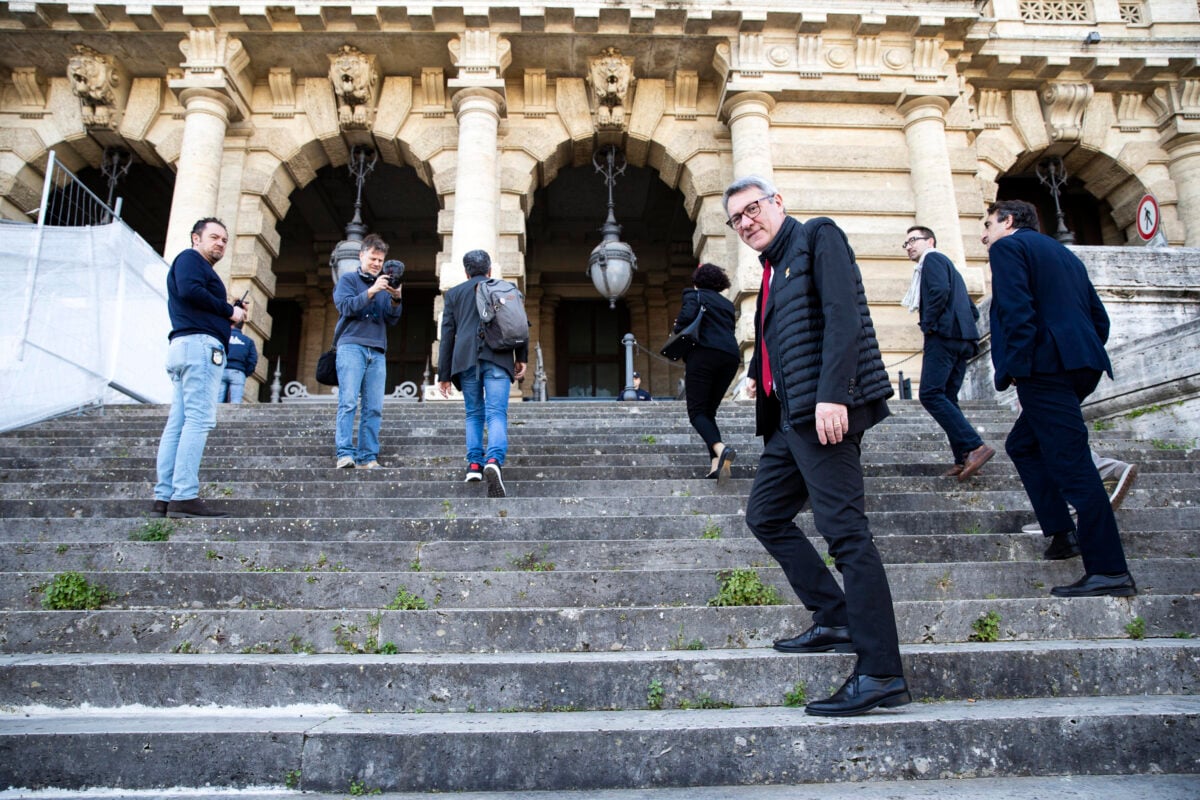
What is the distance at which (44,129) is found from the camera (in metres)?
13.3

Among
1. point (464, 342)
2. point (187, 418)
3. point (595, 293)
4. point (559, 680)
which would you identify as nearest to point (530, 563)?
Result: point (559, 680)

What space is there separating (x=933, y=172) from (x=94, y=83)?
45.4ft

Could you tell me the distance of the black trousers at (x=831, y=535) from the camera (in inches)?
107

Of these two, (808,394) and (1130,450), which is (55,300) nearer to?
(808,394)

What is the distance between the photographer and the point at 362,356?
6.12 meters

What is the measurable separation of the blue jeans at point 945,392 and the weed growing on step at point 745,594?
8.10 ft

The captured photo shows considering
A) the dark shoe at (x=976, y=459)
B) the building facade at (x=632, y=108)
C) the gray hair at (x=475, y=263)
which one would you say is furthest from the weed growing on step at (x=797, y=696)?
the building facade at (x=632, y=108)

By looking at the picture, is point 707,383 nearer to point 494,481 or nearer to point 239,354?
point 494,481

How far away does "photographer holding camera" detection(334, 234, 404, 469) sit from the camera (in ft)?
19.7

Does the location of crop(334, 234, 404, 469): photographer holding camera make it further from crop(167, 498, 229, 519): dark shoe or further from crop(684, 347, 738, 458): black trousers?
crop(684, 347, 738, 458): black trousers

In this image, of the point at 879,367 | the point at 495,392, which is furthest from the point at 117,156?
the point at 879,367

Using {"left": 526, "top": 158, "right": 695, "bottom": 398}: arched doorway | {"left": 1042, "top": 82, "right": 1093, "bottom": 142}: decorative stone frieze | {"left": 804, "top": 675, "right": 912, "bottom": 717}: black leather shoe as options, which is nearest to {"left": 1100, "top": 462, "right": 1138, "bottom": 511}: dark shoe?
{"left": 804, "top": 675, "right": 912, "bottom": 717}: black leather shoe

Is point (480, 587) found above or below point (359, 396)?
below

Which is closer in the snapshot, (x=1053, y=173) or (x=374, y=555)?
(x=374, y=555)
